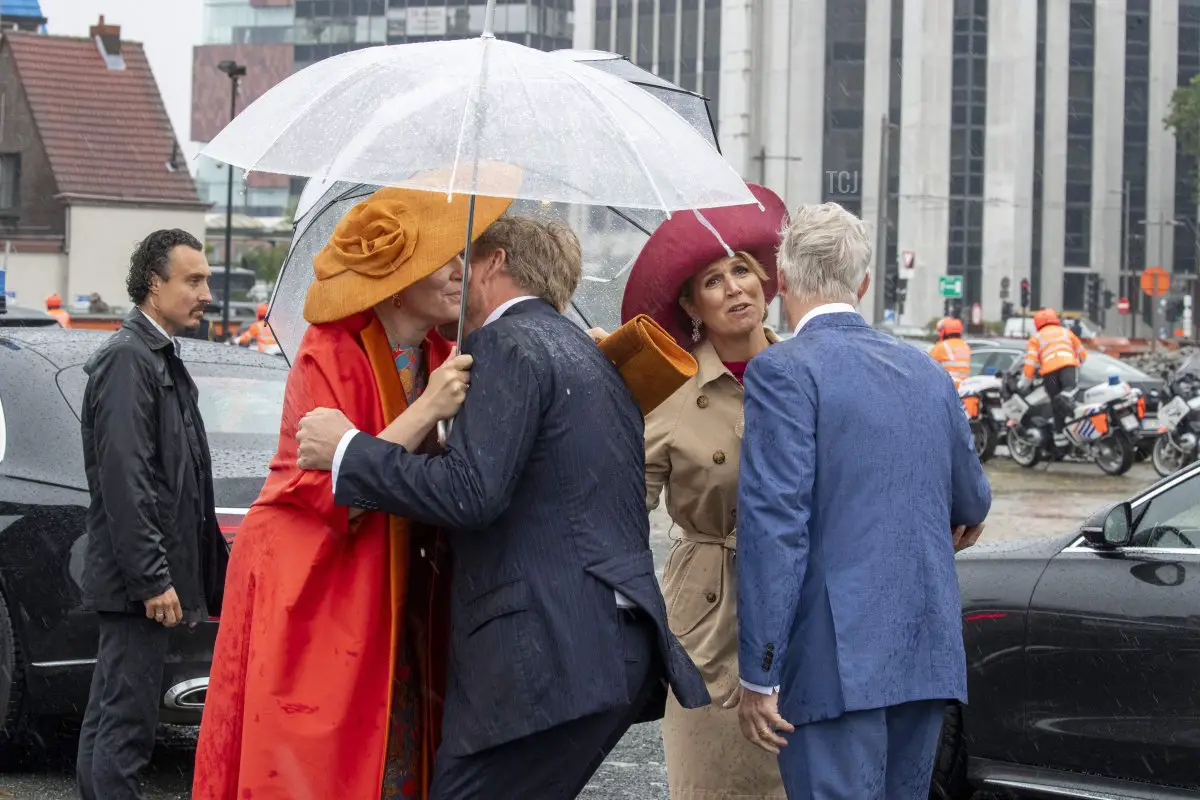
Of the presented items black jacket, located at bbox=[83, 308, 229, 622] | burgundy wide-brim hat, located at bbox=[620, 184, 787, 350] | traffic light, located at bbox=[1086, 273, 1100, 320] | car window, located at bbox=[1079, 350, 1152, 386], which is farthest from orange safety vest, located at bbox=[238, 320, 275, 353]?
traffic light, located at bbox=[1086, 273, 1100, 320]

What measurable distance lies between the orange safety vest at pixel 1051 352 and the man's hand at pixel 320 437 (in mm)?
18430

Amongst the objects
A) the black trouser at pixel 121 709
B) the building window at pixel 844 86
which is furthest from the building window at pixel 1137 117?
the black trouser at pixel 121 709

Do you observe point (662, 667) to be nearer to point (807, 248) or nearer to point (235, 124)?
point (807, 248)

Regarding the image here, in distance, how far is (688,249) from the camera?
4.32 m

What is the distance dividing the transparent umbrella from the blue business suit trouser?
4.53 feet

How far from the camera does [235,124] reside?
3895mm

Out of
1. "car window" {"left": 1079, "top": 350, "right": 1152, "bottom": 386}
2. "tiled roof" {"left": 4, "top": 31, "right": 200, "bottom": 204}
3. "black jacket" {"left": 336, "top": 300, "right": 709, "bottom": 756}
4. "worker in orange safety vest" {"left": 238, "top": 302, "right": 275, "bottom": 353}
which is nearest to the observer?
"black jacket" {"left": 336, "top": 300, "right": 709, "bottom": 756}

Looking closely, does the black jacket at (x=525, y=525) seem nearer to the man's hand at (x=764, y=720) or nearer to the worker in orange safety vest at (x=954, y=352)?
the man's hand at (x=764, y=720)

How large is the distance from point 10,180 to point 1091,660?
50767 mm

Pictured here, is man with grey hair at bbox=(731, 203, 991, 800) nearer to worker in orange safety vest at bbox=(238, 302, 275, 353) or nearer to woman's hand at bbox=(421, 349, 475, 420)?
woman's hand at bbox=(421, 349, 475, 420)

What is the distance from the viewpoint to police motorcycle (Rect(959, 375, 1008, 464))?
2198 centimetres

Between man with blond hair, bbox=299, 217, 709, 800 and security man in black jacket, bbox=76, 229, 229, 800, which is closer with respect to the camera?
man with blond hair, bbox=299, 217, 709, 800

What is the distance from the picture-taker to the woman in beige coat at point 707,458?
4285 mm

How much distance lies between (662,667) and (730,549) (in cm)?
97
